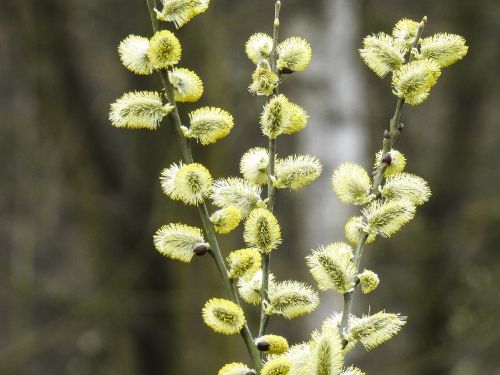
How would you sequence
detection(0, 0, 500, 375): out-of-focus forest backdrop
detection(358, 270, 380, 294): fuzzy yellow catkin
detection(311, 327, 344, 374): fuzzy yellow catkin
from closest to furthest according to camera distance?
detection(311, 327, 344, 374): fuzzy yellow catkin, detection(358, 270, 380, 294): fuzzy yellow catkin, detection(0, 0, 500, 375): out-of-focus forest backdrop

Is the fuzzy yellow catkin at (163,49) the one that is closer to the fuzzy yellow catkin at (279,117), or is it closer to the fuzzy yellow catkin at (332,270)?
the fuzzy yellow catkin at (279,117)

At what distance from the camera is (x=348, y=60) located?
4312 millimetres

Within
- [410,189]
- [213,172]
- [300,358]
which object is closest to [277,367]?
[300,358]

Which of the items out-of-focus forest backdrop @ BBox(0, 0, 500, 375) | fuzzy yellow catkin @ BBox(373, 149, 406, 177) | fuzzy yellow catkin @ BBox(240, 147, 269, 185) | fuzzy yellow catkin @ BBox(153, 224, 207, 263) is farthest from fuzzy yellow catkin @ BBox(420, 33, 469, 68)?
out-of-focus forest backdrop @ BBox(0, 0, 500, 375)

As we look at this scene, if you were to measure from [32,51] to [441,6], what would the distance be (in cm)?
313

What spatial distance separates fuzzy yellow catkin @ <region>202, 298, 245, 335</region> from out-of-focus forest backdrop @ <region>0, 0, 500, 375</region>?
2916 mm

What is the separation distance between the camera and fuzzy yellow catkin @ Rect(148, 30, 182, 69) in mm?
964

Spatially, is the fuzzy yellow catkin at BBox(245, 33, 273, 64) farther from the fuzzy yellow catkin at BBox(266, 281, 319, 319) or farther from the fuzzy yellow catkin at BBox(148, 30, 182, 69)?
the fuzzy yellow catkin at BBox(266, 281, 319, 319)

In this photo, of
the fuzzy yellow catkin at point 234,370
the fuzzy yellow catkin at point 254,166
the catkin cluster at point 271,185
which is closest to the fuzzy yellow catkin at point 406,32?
the catkin cluster at point 271,185

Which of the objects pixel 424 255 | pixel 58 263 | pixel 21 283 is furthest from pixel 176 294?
pixel 58 263

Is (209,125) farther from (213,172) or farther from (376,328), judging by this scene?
(213,172)

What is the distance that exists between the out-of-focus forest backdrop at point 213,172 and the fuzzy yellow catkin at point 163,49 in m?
2.96

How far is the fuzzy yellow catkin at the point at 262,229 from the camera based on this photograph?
988 mm

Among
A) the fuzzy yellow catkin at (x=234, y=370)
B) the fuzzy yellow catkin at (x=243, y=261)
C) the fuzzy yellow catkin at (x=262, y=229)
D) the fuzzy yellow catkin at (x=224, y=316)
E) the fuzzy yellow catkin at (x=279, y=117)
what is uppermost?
the fuzzy yellow catkin at (x=279, y=117)
